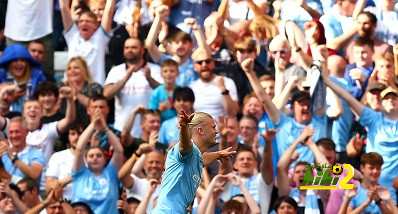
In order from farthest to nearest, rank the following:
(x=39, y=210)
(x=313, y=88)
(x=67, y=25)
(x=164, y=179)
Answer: (x=67, y=25) → (x=313, y=88) → (x=39, y=210) → (x=164, y=179)

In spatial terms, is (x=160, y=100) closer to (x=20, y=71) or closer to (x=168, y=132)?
(x=168, y=132)

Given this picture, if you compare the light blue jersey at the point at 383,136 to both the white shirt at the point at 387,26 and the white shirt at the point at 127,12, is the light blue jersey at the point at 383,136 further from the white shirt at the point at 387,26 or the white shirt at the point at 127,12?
the white shirt at the point at 127,12

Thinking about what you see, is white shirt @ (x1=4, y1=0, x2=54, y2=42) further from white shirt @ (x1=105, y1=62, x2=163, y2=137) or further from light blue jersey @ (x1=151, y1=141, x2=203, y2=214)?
light blue jersey @ (x1=151, y1=141, x2=203, y2=214)

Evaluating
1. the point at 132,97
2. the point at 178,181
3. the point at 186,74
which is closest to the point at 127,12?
the point at 186,74

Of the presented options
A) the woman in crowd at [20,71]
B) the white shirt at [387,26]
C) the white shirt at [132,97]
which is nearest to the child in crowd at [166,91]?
the white shirt at [132,97]

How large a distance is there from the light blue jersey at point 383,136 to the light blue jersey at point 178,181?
198 inches

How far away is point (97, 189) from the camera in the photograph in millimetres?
16547

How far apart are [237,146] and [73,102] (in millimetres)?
2196

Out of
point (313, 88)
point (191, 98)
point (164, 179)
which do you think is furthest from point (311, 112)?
point (164, 179)

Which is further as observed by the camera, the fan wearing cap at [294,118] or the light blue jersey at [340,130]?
the light blue jersey at [340,130]

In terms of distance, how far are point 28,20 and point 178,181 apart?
7941mm

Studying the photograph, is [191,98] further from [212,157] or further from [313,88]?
[212,157]

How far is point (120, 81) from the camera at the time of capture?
1811cm

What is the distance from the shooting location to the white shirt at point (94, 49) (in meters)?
19.0
